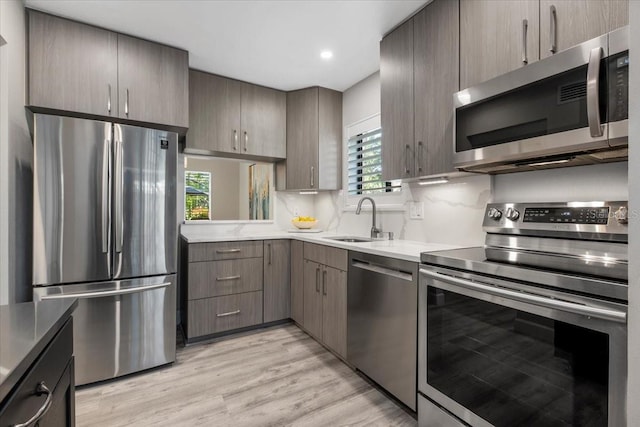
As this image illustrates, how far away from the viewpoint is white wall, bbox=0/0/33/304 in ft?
5.75

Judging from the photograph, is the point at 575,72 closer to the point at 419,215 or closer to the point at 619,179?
the point at 619,179

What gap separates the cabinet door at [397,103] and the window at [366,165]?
51cm

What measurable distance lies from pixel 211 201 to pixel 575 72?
3065 millimetres

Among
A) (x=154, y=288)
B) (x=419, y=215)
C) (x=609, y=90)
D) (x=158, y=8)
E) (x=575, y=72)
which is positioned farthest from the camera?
(x=419, y=215)

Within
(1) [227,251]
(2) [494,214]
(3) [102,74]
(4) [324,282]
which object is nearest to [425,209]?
(2) [494,214]

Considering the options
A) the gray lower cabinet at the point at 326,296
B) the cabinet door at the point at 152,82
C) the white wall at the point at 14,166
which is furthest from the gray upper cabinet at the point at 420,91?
the white wall at the point at 14,166

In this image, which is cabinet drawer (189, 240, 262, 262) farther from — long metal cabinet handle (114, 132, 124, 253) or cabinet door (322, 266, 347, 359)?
cabinet door (322, 266, 347, 359)

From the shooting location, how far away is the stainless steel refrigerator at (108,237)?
1.97 metres

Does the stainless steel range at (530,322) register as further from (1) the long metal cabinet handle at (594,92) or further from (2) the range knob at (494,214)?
(1) the long metal cabinet handle at (594,92)

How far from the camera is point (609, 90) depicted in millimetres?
1093

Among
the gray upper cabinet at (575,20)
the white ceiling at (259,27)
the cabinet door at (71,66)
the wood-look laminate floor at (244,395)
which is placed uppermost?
the white ceiling at (259,27)

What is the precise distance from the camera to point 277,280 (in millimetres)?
3031

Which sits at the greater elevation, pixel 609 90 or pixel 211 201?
pixel 609 90

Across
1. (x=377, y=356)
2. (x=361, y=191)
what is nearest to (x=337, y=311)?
(x=377, y=356)
